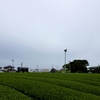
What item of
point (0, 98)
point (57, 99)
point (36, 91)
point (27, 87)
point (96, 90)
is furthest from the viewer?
point (96, 90)

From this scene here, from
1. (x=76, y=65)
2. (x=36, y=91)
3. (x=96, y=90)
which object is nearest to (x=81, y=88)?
(x=96, y=90)

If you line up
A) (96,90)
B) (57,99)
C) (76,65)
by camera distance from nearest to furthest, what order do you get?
(57,99), (96,90), (76,65)

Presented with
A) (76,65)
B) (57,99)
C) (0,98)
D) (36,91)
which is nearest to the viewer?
→ (0,98)

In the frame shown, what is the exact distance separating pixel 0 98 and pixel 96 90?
24.6 ft

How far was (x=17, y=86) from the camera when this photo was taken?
42.6 feet

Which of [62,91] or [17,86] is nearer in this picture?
[62,91]

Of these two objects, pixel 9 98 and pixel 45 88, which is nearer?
pixel 9 98

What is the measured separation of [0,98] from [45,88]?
13.4ft

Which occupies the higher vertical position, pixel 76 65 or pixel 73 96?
pixel 76 65

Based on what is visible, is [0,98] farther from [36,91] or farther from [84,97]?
[84,97]

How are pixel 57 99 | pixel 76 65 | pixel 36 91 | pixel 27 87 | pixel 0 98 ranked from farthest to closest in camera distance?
1. pixel 76 65
2. pixel 27 87
3. pixel 36 91
4. pixel 57 99
5. pixel 0 98

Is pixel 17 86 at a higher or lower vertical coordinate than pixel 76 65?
lower

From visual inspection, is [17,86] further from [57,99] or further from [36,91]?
[57,99]

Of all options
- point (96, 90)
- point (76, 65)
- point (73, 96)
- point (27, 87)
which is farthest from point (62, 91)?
Answer: point (76, 65)
